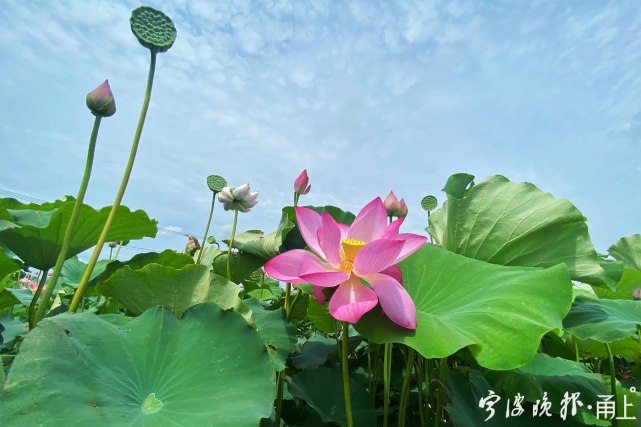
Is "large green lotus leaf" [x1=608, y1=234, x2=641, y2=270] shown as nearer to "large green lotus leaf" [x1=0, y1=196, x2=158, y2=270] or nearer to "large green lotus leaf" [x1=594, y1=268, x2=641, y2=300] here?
"large green lotus leaf" [x1=594, y1=268, x2=641, y2=300]

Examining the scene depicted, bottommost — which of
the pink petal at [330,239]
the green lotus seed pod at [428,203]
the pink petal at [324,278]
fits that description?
the pink petal at [324,278]

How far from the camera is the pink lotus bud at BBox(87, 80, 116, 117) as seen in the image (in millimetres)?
749

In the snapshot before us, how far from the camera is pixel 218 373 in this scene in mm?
654

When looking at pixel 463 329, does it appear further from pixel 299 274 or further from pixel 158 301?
pixel 158 301

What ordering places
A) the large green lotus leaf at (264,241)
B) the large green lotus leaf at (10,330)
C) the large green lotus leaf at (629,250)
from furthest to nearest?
the large green lotus leaf at (629,250), the large green lotus leaf at (10,330), the large green lotus leaf at (264,241)

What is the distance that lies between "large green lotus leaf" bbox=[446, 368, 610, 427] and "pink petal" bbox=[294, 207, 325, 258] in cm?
38

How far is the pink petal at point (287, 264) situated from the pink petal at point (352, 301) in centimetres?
7

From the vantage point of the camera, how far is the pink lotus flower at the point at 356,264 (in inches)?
25.2

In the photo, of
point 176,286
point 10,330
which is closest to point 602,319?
point 176,286

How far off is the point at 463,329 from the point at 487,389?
0.38 metres

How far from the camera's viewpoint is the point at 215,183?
1.32 meters

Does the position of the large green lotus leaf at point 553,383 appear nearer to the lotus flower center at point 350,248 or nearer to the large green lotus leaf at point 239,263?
the lotus flower center at point 350,248

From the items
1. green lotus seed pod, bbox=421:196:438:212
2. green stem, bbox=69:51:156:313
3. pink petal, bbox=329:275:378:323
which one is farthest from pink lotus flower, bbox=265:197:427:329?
green lotus seed pod, bbox=421:196:438:212

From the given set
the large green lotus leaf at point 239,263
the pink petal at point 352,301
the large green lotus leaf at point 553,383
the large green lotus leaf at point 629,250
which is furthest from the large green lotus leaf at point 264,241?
the large green lotus leaf at point 629,250
